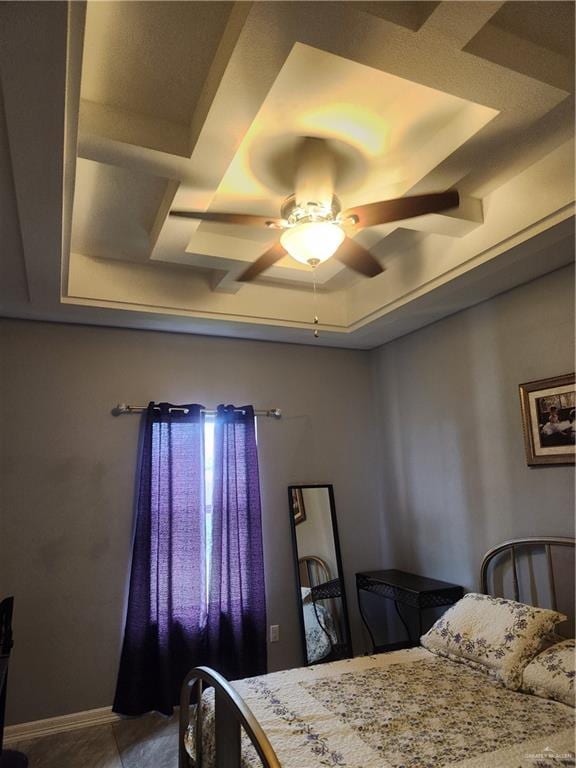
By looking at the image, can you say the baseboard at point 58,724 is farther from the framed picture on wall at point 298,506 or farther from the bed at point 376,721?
the framed picture on wall at point 298,506

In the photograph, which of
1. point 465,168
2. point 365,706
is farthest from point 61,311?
point 365,706

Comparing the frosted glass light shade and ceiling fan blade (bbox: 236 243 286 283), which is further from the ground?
ceiling fan blade (bbox: 236 243 286 283)

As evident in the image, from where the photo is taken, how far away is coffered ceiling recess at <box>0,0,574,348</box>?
143 centimetres

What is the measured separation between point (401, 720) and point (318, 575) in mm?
1785

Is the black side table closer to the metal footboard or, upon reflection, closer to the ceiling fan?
the metal footboard

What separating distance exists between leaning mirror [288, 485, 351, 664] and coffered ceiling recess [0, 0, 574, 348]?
1.69m

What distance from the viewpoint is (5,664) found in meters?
2.11

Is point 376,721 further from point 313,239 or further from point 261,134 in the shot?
point 261,134

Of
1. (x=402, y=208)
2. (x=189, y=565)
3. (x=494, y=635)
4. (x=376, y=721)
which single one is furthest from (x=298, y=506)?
(x=402, y=208)

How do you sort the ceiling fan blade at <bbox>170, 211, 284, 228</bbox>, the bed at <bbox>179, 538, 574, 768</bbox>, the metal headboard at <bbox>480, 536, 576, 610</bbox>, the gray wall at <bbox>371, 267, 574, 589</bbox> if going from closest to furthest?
1. the bed at <bbox>179, 538, 574, 768</bbox>
2. the ceiling fan blade at <bbox>170, 211, 284, 228</bbox>
3. the metal headboard at <bbox>480, 536, 576, 610</bbox>
4. the gray wall at <bbox>371, 267, 574, 589</bbox>

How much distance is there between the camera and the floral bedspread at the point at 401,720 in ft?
5.51

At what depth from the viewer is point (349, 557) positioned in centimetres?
395

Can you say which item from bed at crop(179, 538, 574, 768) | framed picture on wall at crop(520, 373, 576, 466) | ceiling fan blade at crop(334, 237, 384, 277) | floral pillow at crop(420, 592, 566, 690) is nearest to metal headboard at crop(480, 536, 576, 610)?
bed at crop(179, 538, 574, 768)

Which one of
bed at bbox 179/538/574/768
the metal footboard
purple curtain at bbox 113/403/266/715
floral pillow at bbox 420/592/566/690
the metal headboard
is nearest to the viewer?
the metal footboard
